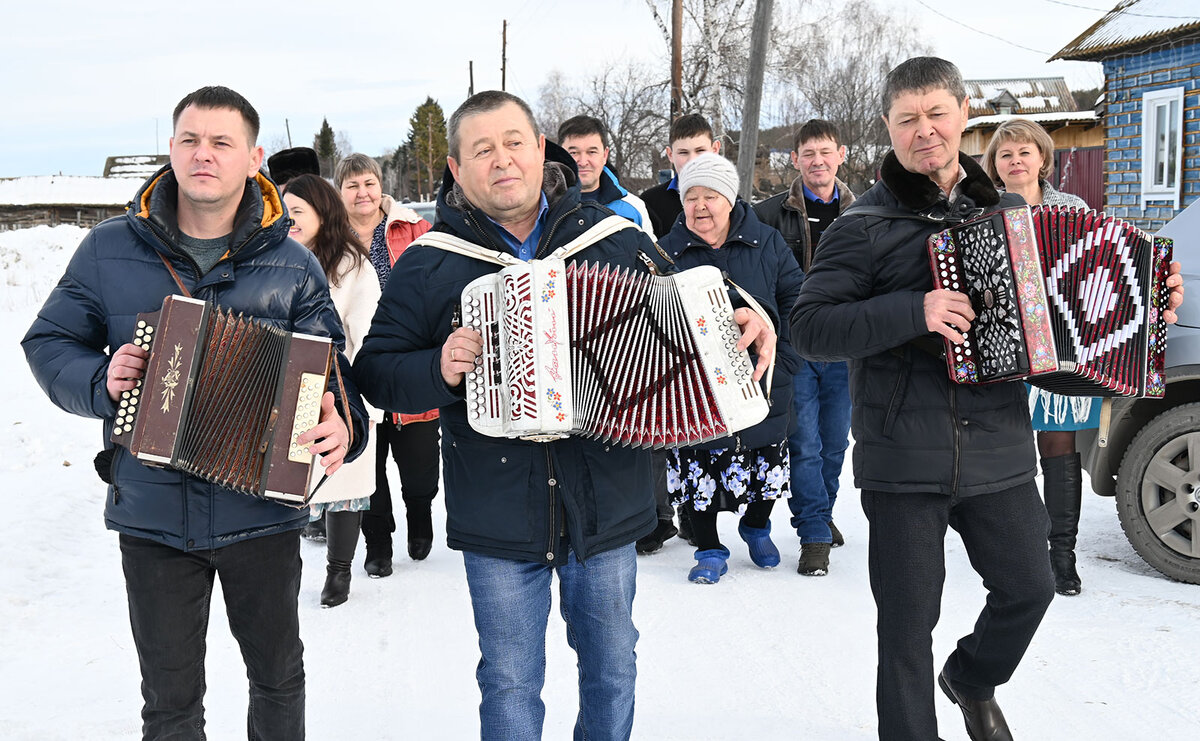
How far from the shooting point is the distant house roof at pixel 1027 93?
39.7 m

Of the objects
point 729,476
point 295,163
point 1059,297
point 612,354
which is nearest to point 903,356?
point 1059,297

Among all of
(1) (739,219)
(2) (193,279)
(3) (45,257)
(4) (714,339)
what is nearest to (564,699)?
(4) (714,339)

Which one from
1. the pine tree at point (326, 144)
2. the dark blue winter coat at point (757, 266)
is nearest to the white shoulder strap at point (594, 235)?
the dark blue winter coat at point (757, 266)

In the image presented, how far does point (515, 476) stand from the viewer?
9.82 ft

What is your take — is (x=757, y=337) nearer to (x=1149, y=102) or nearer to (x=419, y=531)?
(x=419, y=531)

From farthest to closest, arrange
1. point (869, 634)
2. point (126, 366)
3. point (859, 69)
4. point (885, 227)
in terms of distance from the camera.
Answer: point (859, 69) → point (869, 634) → point (885, 227) → point (126, 366)

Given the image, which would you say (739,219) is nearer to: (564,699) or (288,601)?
(564,699)

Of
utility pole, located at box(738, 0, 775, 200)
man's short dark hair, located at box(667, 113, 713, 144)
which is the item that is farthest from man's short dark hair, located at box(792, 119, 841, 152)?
utility pole, located at box(738, 0, 775, 200)

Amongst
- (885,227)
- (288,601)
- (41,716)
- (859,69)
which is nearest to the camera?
(288,601)

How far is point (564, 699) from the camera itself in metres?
4.05

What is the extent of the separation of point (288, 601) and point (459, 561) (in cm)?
285

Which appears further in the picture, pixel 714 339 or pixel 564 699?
pixel 564 699

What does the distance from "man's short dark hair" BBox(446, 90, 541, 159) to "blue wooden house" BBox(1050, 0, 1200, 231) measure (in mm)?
14104

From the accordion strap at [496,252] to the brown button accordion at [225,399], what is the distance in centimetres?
46
